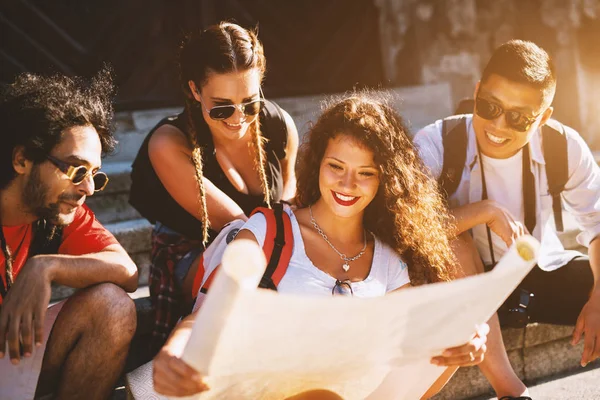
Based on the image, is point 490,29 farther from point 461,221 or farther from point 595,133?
point 461,221

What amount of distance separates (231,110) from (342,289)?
91cm

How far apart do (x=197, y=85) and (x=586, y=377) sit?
210cm

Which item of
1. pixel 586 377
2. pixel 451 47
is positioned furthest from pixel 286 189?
pixel 451 47

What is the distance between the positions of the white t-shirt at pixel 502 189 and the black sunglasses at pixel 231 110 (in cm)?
92

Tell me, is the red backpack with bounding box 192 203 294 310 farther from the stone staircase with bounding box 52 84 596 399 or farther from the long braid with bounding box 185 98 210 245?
the stone staircase with bounding box 52 84 596 399

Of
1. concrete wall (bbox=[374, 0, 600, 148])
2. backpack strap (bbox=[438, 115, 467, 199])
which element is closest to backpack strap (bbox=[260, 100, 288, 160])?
backpack strap (bbox=[438, 115, 467, 199])

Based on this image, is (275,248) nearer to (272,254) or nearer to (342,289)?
(272,254)

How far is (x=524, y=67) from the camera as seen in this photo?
2.54 m

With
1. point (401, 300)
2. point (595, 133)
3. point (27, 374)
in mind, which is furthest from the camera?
point (595, 133)

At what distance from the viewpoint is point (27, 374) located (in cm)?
207

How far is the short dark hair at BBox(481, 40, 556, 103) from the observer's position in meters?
2.53

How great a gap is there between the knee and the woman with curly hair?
465 mm

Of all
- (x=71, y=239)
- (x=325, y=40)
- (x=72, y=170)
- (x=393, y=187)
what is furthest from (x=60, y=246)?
(x=325, y=40)

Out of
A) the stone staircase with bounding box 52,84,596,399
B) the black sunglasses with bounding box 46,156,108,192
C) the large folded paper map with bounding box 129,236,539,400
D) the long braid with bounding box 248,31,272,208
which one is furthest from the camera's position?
the stone staircase with bounding box 52,84,596,399
